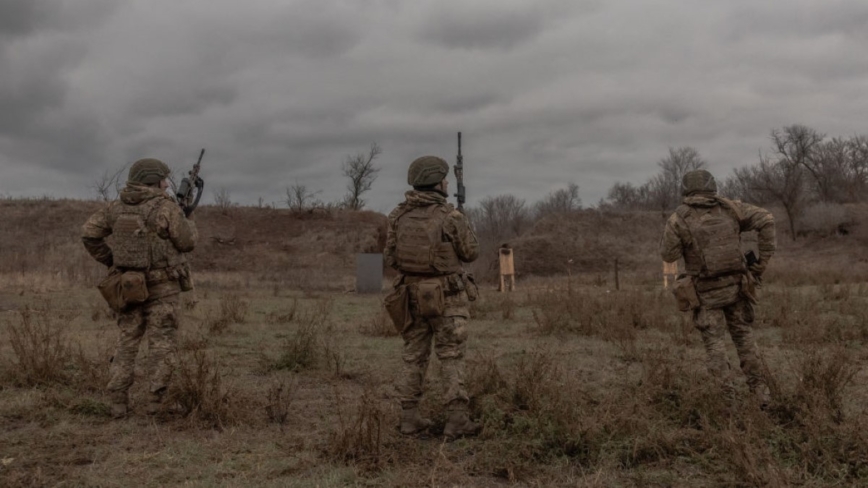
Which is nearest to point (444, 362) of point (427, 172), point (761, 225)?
point (427, 172)

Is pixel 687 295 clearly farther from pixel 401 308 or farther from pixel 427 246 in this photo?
pixel 401 308

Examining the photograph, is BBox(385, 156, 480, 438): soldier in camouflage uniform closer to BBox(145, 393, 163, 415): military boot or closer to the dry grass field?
the dry grass field

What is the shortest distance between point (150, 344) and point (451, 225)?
2.76 meters

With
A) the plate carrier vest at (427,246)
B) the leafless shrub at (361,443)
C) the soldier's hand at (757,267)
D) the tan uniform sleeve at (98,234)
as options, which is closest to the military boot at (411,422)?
the leafless shrub at (361,443)

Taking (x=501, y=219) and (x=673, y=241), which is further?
(x=501, y=219)

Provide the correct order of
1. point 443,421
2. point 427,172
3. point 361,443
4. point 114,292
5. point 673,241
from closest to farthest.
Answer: point 361,443
point 427,172
point 443,421
point 114,292
point 673,241

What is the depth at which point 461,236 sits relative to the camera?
16.0ft

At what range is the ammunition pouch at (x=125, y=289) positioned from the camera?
5148mm

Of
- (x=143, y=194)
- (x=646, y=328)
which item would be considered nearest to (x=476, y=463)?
(x=143, y=194)

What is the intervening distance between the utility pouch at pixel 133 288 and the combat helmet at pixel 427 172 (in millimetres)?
2375

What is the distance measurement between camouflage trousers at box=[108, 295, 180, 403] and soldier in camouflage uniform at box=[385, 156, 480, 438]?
2.04 meters

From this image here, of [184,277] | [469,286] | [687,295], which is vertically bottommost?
[687,295]

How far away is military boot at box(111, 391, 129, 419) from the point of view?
17.1 ft

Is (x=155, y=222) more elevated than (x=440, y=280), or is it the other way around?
(x=155, y=222)
